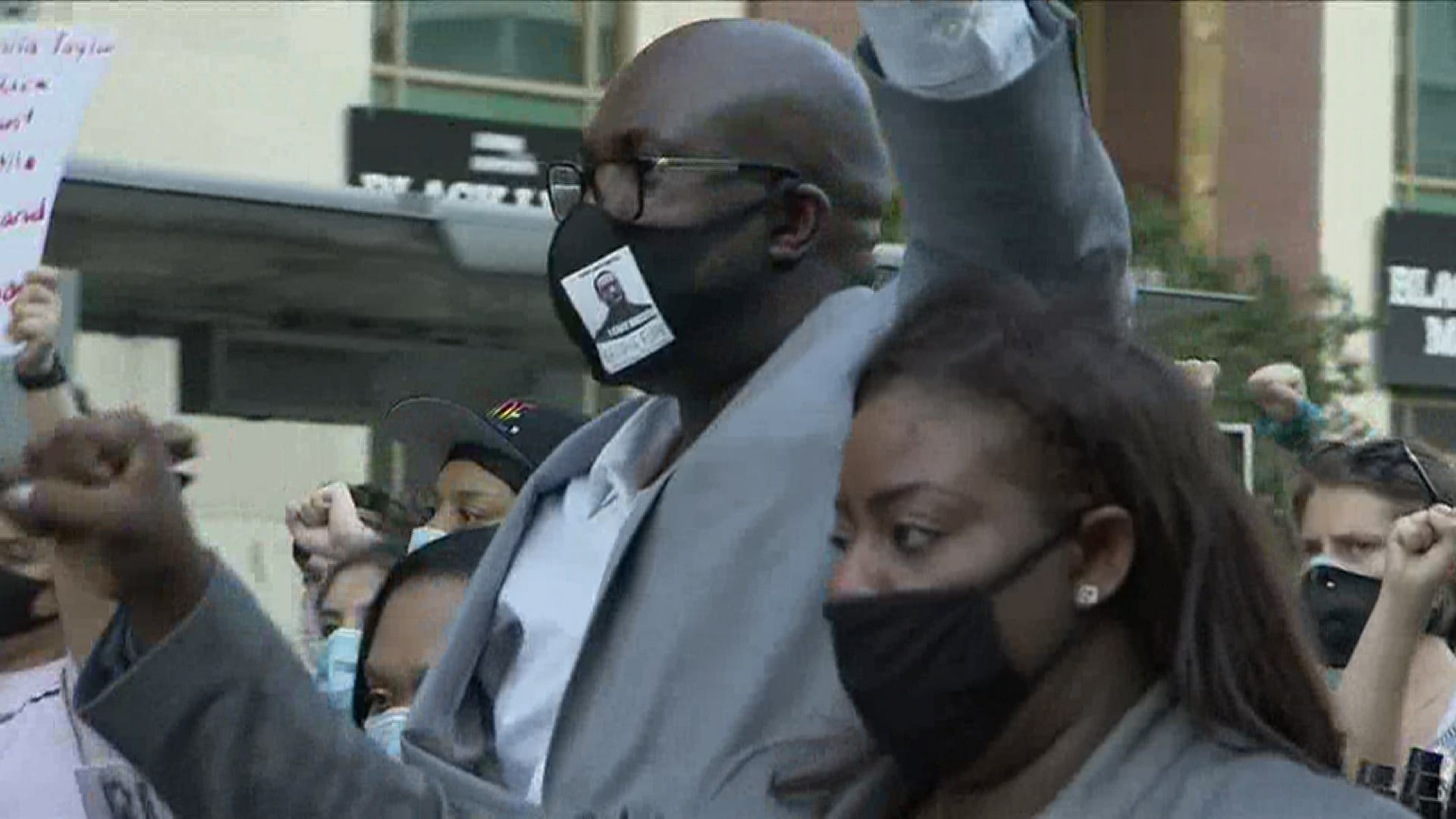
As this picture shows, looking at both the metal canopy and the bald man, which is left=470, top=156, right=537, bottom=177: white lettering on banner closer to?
the metal canopy

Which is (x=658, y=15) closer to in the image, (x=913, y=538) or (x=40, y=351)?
(x=40, y=351)

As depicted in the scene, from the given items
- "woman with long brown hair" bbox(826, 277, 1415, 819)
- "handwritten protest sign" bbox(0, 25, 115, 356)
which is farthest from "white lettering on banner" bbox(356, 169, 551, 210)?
"woman with long brown hair" bbox(826, 277, 1415, 819)

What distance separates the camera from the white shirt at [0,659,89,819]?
4.32 metres

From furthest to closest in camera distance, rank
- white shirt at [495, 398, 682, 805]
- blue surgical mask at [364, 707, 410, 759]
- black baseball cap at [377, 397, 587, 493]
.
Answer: black baseball cap at [377, 397, 587, 493] → blue surgical mask at [364, 707, 410, 759] → white shirt at [495, 398, 682, 805]

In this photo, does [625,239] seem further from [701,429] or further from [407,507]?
[407,507]

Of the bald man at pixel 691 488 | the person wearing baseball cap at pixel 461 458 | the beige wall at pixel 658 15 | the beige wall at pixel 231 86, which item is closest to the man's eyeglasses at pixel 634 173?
the bald man at pixel 691 488

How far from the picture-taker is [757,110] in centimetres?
293

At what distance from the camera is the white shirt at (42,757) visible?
432 centimetres

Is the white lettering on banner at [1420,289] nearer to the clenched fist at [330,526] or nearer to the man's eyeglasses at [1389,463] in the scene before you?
the clenched fist at [330,526]

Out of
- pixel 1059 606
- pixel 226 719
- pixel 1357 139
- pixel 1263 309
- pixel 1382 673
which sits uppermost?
pixel 1357 139

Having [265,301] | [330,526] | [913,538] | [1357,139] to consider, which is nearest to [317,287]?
[265,301]

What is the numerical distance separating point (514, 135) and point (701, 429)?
486 inches

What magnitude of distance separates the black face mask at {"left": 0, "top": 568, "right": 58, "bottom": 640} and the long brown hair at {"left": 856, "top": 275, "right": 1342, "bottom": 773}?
2796 millimetres

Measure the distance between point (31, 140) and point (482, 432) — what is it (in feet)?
2.79
